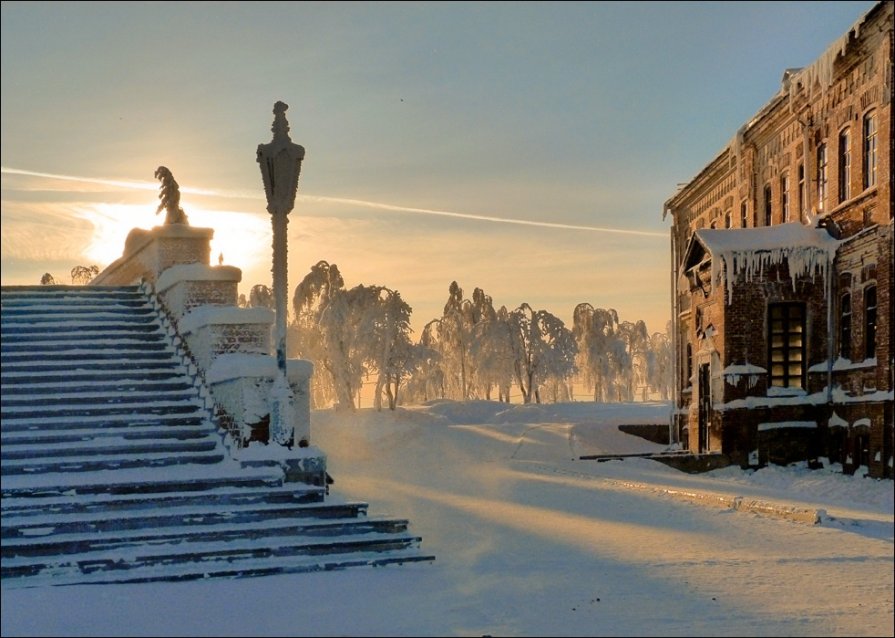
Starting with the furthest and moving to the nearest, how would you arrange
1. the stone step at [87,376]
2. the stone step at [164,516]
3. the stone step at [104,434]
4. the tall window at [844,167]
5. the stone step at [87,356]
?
1. the tall window at [844,167]
2. the stone step at [87,356]
3. the stone step at [87,376]
4. the stone step at [104,434]
5. the stone step at [164,516]

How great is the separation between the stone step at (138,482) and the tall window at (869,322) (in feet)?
47.8

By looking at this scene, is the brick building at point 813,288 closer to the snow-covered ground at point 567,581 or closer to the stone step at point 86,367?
the snow-covered ground at point 567,581

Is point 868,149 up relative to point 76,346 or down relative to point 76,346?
up

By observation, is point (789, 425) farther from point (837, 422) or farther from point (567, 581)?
point (567, 581)

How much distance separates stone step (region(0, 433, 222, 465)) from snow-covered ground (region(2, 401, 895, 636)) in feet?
7.01

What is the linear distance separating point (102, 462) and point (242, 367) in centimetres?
208

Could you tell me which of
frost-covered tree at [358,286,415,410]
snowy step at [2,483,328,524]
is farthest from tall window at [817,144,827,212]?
frost-covered tree at [358,286,415,410]

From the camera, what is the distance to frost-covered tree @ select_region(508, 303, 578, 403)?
6662cm

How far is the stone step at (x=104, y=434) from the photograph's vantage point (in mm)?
11875

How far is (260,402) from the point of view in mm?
12336

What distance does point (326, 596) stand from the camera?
8195 millimetres

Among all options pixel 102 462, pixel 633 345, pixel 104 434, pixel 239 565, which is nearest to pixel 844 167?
pixel 104 434

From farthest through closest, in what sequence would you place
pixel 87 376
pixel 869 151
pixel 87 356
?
pixel 869 151, pixel 87 356, pixel 87 376

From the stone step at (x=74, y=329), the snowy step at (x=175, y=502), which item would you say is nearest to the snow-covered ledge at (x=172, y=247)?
the stone step at (x=74, y=329)
